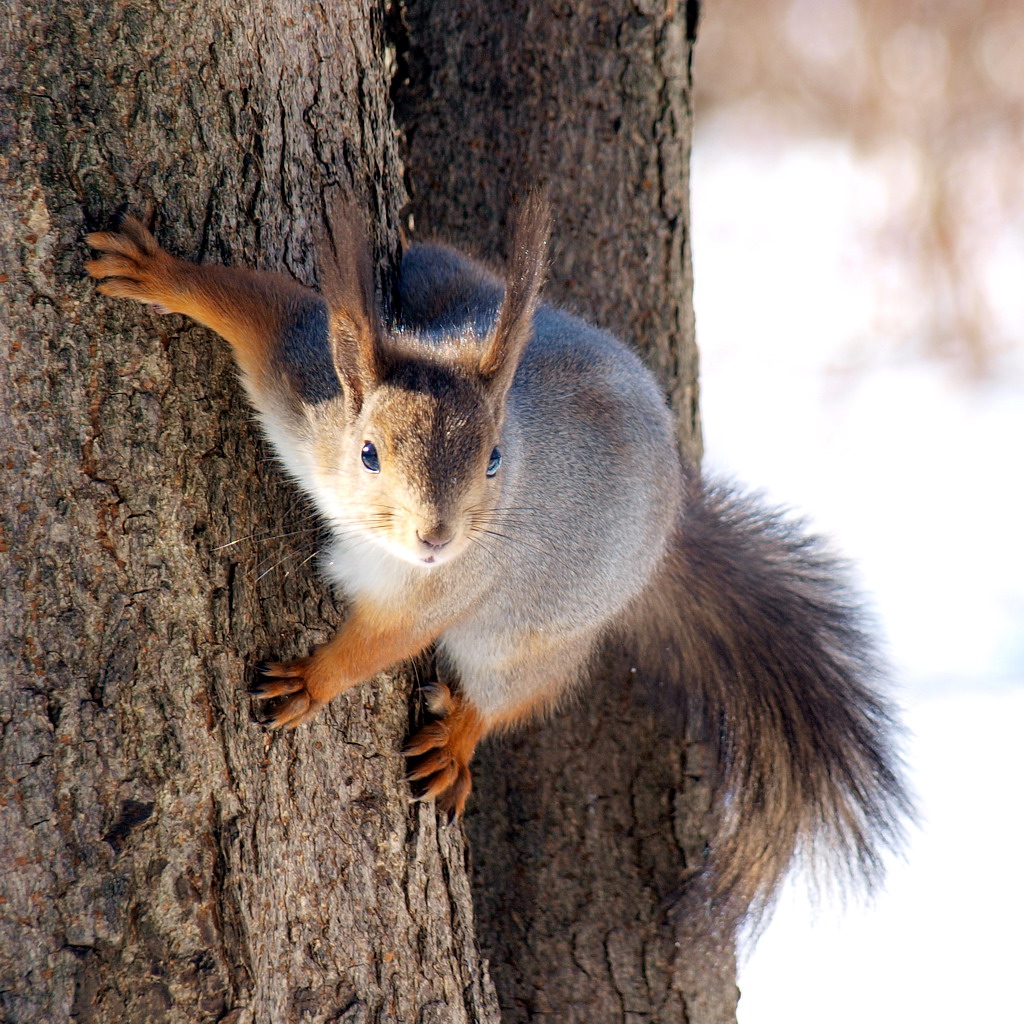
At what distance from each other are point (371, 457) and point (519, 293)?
30 centimetres

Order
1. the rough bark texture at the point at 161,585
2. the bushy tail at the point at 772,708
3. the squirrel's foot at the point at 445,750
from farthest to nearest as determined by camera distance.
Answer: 1. the bushy tail at the point at 772,708
2. the squirrel's foot at the point at 445,750
3. the rough bark texture at the point at 161,585

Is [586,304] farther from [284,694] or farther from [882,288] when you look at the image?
[882,288]

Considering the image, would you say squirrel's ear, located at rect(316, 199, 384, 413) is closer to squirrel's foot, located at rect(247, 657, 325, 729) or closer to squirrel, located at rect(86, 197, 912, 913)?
squirrel, located at rect(86, 197, 912, 913)

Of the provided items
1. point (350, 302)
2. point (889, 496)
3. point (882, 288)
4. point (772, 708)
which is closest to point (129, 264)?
point (350, 302)

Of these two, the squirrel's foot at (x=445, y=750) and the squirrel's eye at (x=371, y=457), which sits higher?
the squirrel's eye at (x=371, y=457)

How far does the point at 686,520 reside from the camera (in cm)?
247

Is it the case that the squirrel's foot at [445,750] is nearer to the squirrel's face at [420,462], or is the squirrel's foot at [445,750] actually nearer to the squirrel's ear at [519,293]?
the squirrel's face at [420,462]

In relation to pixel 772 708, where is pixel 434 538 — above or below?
above

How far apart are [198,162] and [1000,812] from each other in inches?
126

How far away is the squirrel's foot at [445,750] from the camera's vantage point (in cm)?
185

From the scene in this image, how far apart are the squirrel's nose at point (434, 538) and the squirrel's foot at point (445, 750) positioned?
0.37 metres

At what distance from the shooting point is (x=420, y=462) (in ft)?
5.31

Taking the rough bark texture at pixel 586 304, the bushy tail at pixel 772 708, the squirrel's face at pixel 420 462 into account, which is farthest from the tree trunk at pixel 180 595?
the bushy tail at pixel 772 708

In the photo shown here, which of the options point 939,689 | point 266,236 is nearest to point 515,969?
point 266,236
